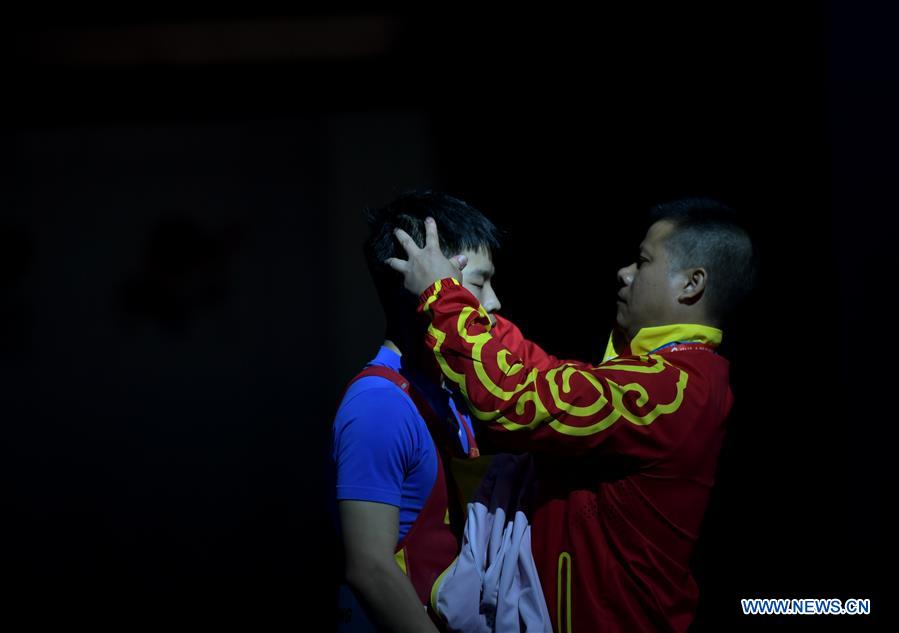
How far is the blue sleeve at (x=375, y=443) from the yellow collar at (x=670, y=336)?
500 millimetres

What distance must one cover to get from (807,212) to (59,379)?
3196 millimetres

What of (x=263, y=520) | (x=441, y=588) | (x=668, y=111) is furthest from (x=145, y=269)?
(x=441, y=588)

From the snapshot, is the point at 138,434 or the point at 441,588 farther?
the point at 138,434

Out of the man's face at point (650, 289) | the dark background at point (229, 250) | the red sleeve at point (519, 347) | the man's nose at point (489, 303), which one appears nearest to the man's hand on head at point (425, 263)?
the man's nose at point (489, 303)

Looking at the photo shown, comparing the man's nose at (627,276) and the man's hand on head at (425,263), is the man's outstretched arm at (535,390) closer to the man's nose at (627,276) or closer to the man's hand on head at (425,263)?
the man's hand on head at (425,263)

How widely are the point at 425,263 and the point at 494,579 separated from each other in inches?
23.2

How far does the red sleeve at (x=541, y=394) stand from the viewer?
1350mm

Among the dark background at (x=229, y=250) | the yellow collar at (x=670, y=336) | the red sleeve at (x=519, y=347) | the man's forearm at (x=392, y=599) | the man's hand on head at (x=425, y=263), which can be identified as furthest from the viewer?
the dark background at (x=229, y=250)

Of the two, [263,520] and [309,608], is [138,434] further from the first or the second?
[309,608]

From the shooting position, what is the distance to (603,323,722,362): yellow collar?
1.59 meters

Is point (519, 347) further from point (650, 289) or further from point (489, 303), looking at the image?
point (650, 289)

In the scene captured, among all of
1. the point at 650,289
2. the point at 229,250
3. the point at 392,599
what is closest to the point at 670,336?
the point at 650,289

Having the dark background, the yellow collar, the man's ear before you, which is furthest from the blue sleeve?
the dark background

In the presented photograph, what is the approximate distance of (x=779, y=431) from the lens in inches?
92.0
